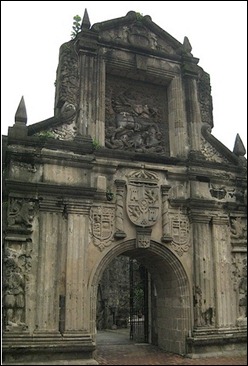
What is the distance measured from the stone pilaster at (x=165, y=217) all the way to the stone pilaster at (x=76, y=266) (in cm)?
199

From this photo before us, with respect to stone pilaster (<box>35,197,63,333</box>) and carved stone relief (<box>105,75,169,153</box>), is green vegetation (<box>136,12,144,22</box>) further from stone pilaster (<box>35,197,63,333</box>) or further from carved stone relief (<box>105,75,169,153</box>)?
stone pilaster (<box>35,197,63,333</box>)

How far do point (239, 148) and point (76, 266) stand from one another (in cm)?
608

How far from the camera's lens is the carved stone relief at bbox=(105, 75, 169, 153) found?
437 inches

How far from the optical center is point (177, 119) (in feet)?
38.3

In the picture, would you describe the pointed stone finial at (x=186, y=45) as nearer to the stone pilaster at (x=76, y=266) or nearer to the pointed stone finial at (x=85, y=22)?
the pointed stone finial at (x=85, y=22)

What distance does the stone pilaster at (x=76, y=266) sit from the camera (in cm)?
895

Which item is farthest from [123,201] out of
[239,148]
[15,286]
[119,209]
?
[239,148]

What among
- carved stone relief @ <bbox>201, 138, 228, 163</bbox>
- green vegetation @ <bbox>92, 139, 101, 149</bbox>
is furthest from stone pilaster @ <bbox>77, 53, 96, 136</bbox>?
carved stone relief @ <bbox>201, 138, 228, 163</bbox>

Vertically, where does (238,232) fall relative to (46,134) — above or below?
below

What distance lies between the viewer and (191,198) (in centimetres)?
1070

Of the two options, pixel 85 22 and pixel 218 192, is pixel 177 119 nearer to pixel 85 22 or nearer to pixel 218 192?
pixel 218 192

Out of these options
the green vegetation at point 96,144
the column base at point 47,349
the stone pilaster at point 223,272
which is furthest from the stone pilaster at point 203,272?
the green vegetation at point 96,144

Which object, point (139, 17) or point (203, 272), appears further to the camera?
point (139, 17)

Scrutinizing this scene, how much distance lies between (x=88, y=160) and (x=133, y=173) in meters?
1.24
